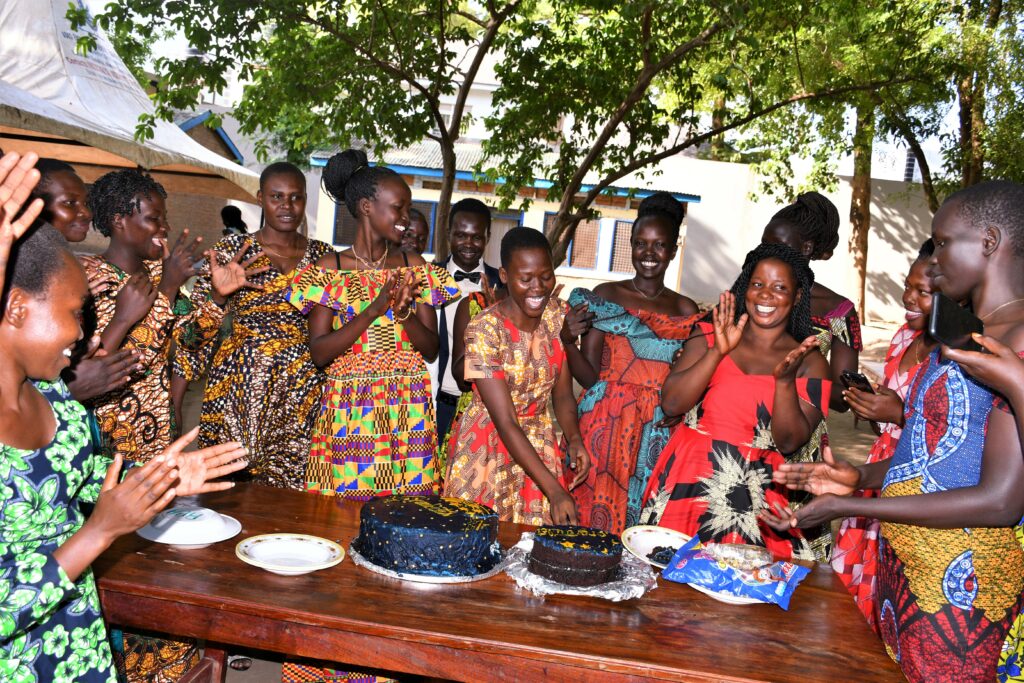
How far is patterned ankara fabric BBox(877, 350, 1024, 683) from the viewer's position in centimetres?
241

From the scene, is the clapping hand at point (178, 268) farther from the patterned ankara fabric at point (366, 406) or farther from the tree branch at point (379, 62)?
the tree branch at point (379, 62)

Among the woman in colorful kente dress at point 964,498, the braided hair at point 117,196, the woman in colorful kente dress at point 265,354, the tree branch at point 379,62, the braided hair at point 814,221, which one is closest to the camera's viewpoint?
the woman in colorful kente dress at point 964,498

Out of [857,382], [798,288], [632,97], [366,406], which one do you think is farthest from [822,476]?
[632,97]

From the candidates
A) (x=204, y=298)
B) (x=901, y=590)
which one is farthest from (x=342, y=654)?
(x=204, y=298)

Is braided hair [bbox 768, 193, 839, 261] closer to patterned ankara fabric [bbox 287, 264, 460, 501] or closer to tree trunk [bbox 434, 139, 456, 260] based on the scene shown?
patterned ankara fabric [bbox 287, 264, 460, 501]

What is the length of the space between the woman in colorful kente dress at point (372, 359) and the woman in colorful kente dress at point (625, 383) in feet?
2.83

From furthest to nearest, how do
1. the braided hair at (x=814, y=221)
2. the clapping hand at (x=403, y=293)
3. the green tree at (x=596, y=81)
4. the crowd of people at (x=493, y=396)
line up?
the green tree at (x=596, y=81)
the braided hair at (x=814, y=221)
the clapping hand at (x=403, y=293)
the crowd of people at (x=493, y=396)

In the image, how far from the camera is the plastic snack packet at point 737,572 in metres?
2.41

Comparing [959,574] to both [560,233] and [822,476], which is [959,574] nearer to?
[822,476]

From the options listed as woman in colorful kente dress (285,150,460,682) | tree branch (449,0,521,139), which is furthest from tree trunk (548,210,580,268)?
woman in colorful kente dress (285,150,460,682)

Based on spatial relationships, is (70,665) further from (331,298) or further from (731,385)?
(731,385)

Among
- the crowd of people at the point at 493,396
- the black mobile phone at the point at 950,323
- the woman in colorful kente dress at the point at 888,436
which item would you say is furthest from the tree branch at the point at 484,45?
the black mobile phone at the point at 950,323

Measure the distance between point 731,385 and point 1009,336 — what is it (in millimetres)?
1169

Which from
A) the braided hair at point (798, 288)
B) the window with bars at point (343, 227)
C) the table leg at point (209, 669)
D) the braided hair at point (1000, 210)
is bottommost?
the table leg at point (209, 669)
